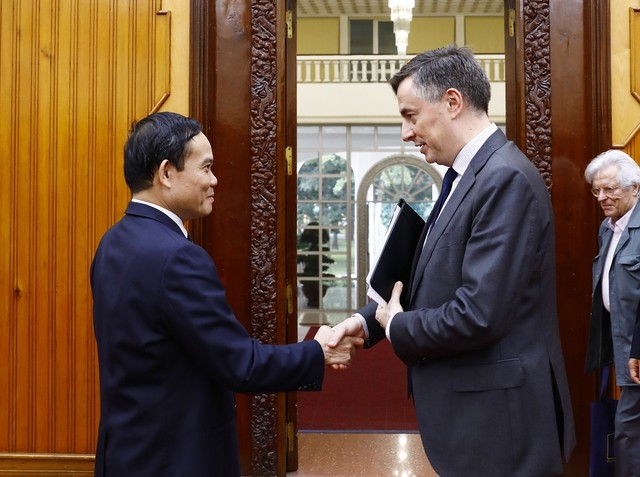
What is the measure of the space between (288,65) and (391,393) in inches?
128

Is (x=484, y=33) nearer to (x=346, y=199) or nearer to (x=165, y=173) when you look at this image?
(x=346, y=199)

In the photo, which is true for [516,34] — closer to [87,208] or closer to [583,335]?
[583,335]

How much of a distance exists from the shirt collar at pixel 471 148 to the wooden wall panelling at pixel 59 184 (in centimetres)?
211

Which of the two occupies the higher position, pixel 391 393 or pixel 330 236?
pixel 330 236

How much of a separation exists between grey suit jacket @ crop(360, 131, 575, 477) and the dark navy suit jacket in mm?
398

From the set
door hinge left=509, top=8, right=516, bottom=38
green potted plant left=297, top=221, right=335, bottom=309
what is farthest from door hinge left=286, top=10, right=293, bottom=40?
green potted plant left=297, top=221, right=335, bottom=309

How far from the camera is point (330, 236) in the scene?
1259 centimetres

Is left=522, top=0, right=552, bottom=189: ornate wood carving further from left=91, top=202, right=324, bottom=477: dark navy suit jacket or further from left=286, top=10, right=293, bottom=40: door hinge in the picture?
left=91, top=202, right=324, bottom=477: dark navy suit jacket

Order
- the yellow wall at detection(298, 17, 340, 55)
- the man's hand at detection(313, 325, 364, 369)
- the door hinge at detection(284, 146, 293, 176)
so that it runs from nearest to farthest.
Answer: the man's hand at detection(313, 325, 364, 369)
the door hinge at detection(284, 146, 293, 176)
the yellow wall at detection(298, 17, 340, 55)

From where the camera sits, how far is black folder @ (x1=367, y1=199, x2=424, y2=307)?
1.95m

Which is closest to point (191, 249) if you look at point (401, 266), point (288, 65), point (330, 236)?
point (401, 266)

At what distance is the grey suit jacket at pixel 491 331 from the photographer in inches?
65.9

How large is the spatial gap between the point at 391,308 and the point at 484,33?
12563 mm

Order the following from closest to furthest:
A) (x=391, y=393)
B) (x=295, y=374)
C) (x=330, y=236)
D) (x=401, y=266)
A: (x=295, y=374) < (x=401, y=266) < (x=391, y=393) < (x=330, y=236)
